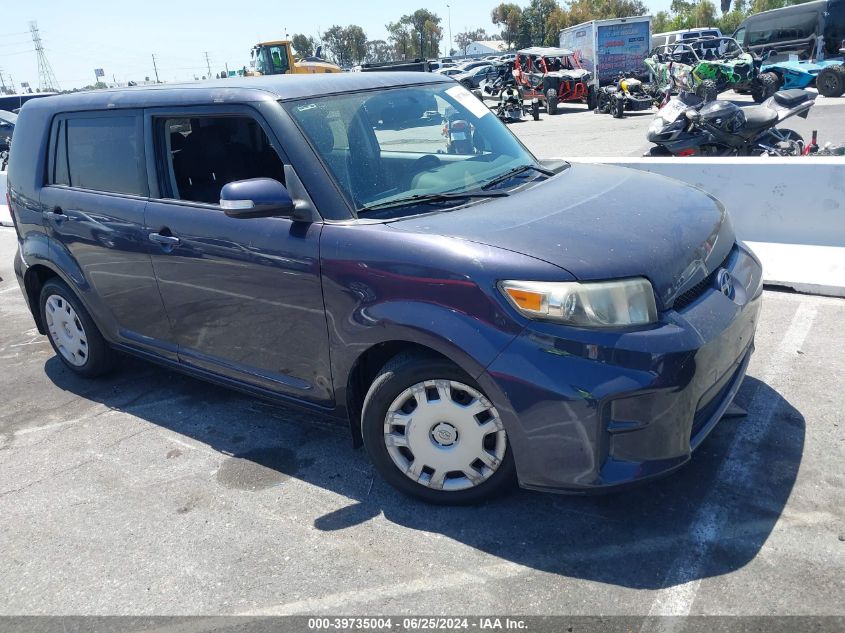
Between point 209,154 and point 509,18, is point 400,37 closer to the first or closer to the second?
point 509,18

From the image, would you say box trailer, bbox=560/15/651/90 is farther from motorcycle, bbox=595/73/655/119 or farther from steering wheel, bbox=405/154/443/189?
steering wheel, bbox=405/154/443/189

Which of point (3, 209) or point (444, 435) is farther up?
point (444, 435)

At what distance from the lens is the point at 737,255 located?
3.53 m

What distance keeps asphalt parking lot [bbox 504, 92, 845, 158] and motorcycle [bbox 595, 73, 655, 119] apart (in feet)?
0.80

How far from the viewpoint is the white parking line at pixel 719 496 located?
2588 mm

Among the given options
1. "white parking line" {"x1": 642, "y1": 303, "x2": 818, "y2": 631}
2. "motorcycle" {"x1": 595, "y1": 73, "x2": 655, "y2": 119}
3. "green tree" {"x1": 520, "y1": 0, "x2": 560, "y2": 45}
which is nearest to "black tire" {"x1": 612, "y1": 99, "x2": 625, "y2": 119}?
"motorcycle" {"x1": 595, "y1": 73, "x2": 655, "y2": 119}

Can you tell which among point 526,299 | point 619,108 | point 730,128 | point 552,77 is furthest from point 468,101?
point 552,77

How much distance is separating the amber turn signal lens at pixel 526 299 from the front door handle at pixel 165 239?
1936mm

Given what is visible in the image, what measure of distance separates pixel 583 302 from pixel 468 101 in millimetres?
2057

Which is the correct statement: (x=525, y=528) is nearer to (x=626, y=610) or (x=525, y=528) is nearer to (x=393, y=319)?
(x=626, y=610)

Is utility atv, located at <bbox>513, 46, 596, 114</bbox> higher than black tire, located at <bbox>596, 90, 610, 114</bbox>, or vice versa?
utility atv, located at <bbox>513, 46, 596, 114</bbox>

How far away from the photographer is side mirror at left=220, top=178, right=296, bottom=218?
319cm

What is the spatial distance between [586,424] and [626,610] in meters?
0.66

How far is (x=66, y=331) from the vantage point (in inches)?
199
